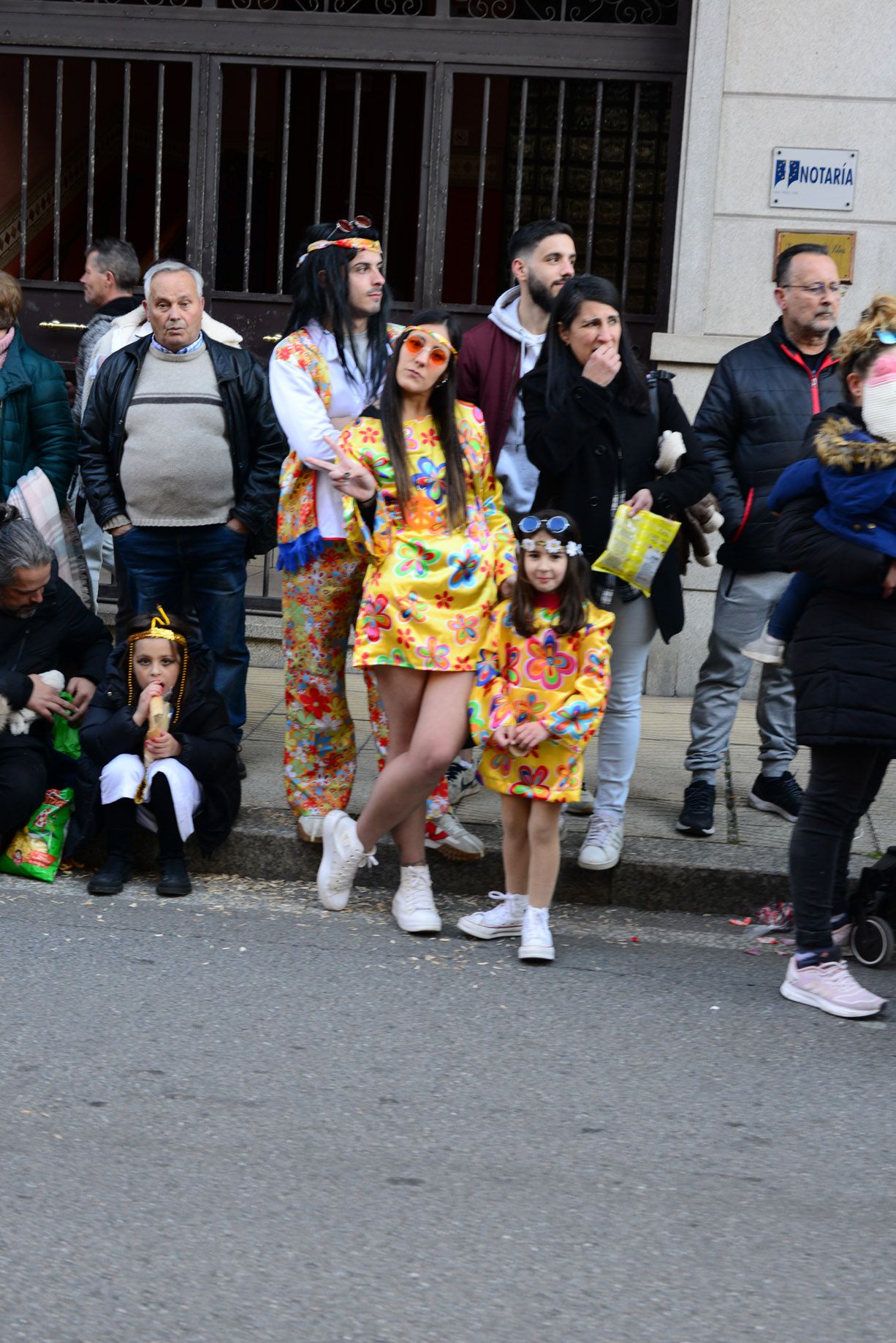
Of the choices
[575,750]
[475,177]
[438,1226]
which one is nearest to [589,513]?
[575,750]

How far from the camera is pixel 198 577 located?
582cm

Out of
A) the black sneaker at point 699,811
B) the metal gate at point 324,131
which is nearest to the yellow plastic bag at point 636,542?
the black sneaker at point 699,811

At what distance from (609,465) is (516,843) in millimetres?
1205

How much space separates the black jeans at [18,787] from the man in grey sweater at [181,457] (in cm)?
76

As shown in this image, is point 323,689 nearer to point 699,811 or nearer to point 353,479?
point 353,479

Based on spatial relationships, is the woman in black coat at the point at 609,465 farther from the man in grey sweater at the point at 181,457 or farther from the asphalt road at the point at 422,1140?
the man in grey sweater at the point at 181,457

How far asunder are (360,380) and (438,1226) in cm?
285

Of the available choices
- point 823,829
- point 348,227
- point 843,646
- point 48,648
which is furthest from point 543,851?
point 348,227

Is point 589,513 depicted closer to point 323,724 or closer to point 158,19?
point 323,724

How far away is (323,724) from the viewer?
17.5ft

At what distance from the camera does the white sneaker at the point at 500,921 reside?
188 inches

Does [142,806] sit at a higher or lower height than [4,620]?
lower

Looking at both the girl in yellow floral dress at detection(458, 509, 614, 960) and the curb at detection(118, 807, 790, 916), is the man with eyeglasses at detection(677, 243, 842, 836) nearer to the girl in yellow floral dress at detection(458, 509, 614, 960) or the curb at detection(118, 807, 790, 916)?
the curb at detection(118, 807, 790, 916)

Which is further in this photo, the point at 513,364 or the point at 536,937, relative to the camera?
the point at 513,364
